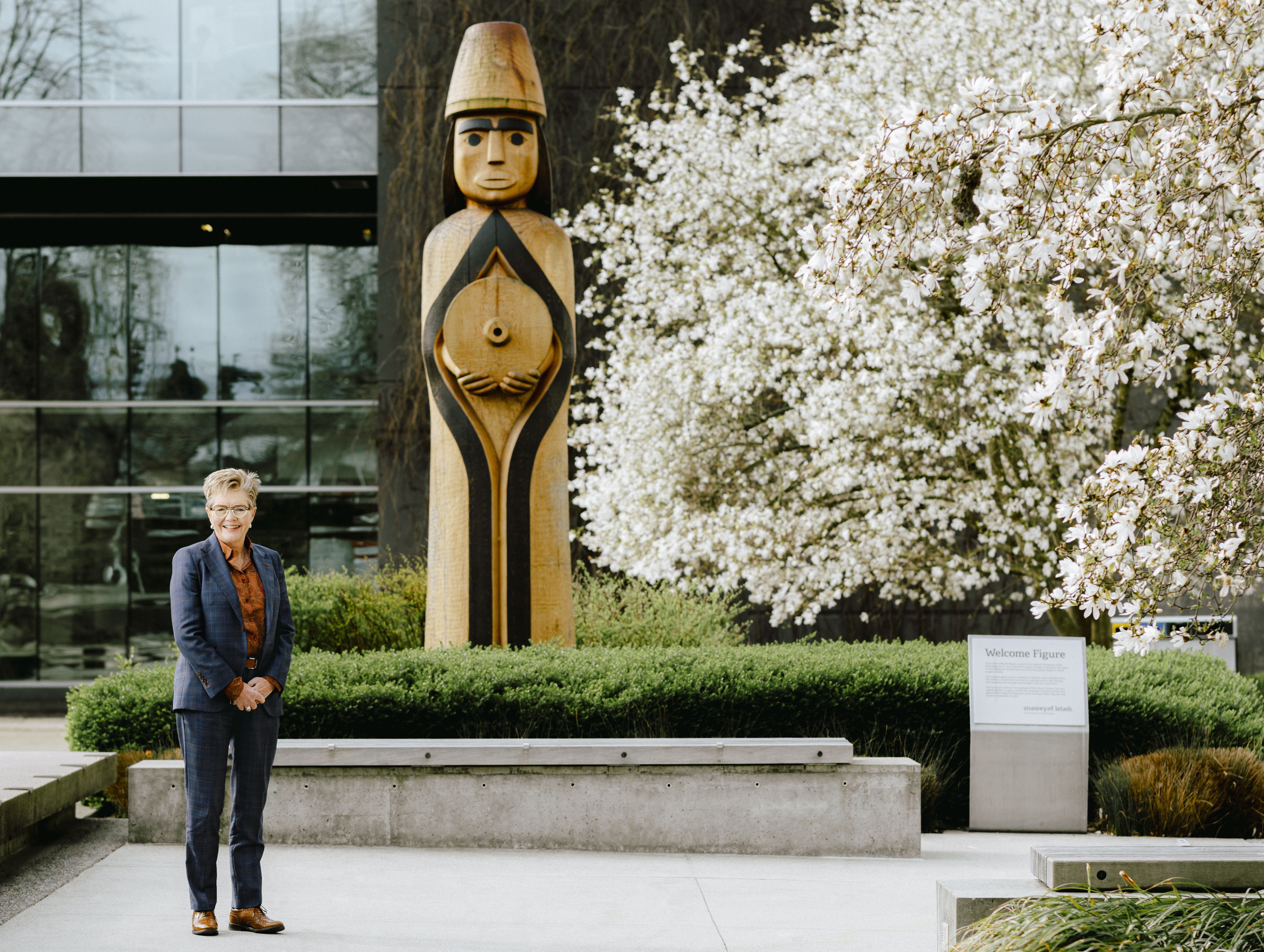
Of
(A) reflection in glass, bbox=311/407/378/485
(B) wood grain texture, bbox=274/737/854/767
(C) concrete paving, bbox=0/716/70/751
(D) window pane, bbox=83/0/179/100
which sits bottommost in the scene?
(C) concrete paving, bbox=0/716/70/751

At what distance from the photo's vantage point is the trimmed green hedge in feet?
23.9

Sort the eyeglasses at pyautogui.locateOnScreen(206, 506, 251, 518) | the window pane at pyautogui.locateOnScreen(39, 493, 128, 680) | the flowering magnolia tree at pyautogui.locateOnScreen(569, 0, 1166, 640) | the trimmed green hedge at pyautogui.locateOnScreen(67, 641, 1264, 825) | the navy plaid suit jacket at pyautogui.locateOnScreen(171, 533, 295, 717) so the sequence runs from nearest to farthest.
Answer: the navy plaid suit jacket at pyautogui.locateOnScreen(171, 533, 295, 717), the eyeglasses at pyautogui.locateOnScreen(206, 506, 251, 518), the trimmed green hedge at pyautogui.locateOnScreen(67, 641, 1264, 825), the flowering magnolia tree at pyautogui.locateOnScreen(569, 0, 1166, 640), the window pane at pyautogui.locateOnScreen(39, 493, 128, 680)

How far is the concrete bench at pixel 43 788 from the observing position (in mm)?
5910

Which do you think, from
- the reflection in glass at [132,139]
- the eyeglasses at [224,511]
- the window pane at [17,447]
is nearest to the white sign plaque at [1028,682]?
the eyeglasses at [224,511]

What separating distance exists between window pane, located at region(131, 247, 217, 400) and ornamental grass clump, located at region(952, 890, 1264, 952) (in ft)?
57.0

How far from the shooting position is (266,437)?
18875mm

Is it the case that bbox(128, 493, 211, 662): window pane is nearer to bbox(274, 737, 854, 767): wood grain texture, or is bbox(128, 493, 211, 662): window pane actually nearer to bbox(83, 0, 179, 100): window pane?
bbox(83, 0, 179, 100): window pane

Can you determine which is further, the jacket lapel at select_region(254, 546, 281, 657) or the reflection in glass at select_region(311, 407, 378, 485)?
the reflection in glass at select_region(311, 407, 378, 485)

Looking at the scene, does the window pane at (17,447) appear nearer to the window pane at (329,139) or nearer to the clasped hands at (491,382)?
the window pane at (329,139)

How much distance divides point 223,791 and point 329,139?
15.5 m

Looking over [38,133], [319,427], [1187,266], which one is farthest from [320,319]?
[1187,266]

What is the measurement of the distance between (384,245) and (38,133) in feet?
19.0

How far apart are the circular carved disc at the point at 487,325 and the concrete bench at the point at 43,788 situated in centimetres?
355

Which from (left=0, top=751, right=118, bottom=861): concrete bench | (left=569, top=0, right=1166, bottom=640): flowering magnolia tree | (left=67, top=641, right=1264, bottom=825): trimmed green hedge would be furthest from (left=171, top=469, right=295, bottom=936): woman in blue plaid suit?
(left=569, top=0, right=1166, bottom=640): flowering magnolia tree
